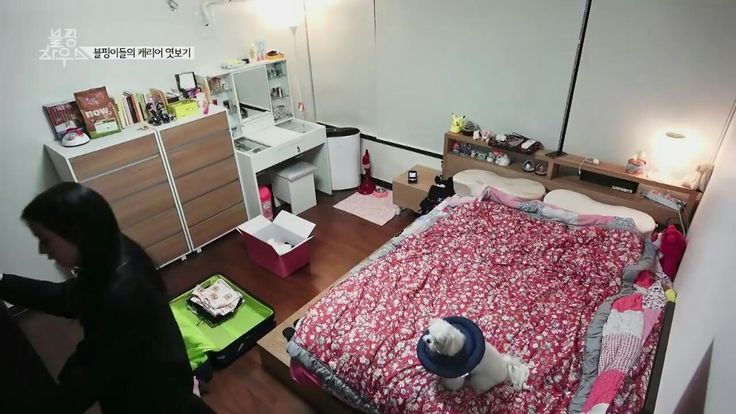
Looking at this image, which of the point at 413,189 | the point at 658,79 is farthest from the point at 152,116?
the point at 658,79

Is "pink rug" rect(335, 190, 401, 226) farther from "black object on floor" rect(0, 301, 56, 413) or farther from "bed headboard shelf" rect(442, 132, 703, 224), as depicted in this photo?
"black object on floor" rect(0, 301, 56, 413)

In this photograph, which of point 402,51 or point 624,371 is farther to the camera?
point 402,51

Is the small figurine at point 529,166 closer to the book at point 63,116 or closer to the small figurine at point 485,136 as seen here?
the small figurine at point 485,136

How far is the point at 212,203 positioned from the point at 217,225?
0.21m

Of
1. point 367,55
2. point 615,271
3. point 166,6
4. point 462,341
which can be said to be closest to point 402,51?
point 367,55

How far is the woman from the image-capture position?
3.41 ft

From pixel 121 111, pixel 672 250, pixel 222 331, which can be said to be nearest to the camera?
pixel 672 250

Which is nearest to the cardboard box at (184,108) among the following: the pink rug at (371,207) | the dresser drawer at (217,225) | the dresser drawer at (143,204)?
the dresser drawer at (143,204)

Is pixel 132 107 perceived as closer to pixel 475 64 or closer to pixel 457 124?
pixel 457 124

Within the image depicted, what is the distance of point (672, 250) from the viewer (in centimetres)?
218

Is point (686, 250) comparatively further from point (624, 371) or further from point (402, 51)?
point (402, 51)

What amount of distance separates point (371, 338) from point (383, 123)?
2.44m

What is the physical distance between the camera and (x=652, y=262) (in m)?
2.18

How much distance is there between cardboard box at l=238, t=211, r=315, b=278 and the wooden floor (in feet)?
0.23
